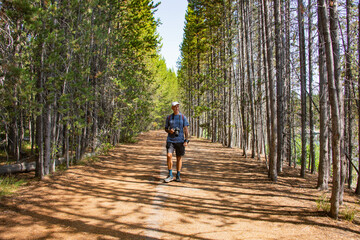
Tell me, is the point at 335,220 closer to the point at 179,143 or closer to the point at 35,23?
the point at 179,143

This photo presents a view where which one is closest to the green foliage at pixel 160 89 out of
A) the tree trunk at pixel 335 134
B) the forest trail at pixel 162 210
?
the forest trail at pixel 162 210

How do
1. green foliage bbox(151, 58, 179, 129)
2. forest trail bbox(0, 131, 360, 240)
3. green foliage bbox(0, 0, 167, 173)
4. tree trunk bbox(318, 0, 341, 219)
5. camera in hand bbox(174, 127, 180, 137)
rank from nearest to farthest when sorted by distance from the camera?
forest trail bbox(0, 131, 360, 240) → tree trunk bbox(318, 0, 341, 219) → green foliage bbox(0, 0, 167, 173) → camera in hand bbox(174, 127, 180, 137) → green foliage bbox(151, 58, 179, 129)

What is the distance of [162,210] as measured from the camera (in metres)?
4.73

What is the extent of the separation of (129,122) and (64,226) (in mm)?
13792

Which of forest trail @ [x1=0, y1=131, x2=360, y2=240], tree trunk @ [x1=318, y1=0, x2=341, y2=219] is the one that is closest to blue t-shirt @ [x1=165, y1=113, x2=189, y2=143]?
forest trail @ [x1=0, y1=131, x2=360, y2=240]

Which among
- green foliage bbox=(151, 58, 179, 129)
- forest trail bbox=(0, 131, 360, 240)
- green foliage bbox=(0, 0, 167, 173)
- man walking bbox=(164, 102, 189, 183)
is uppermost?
green foliage bbox=(151, 58, 179, 129)

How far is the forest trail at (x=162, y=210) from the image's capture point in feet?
12.5

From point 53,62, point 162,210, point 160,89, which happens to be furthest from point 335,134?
point 160,89

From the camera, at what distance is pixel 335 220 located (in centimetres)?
450

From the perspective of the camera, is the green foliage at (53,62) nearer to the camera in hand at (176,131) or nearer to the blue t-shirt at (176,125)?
the blue t-shirt at (176,125)

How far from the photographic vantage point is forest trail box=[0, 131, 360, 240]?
12.5 feet

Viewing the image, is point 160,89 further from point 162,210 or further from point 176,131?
point 162,210

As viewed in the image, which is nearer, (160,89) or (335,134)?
(335,134)

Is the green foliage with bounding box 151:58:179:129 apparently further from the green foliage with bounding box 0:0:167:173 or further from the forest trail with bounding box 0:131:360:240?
the forest trail with bounding box 0:131:360:240
